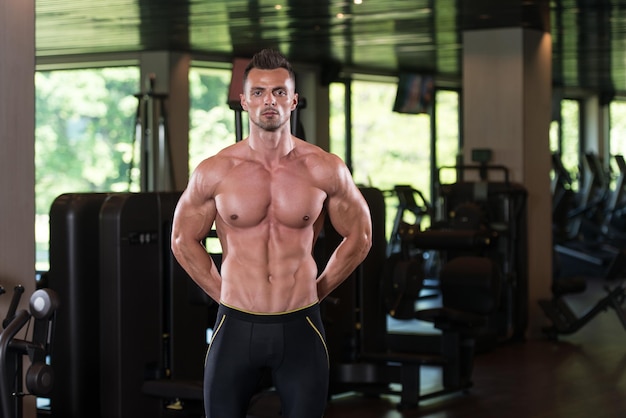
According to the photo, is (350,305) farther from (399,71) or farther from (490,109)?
(399,71)

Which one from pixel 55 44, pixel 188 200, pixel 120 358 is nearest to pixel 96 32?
pixel 55 44

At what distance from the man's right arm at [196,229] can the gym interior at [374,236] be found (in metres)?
0.63

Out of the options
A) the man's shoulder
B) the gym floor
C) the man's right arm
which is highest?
the man's shoulder

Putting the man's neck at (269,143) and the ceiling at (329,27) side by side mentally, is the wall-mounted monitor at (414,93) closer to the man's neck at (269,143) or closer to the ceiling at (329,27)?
the ceiling at (329,27)

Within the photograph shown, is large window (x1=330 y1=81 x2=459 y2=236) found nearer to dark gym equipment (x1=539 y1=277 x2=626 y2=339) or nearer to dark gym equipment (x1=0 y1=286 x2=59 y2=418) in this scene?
dark gym equipment (x1=539 y1=277 x2=626 y2=339)

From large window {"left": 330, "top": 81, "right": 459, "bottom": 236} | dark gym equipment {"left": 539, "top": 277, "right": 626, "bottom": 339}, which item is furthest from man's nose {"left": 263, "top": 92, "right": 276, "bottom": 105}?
large window {"left": 330, "top": 81, "right": 459, "bottom": 236}

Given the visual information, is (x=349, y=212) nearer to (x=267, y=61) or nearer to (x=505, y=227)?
(x=267, y=61)

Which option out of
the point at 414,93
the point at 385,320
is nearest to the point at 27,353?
the point at 385,320

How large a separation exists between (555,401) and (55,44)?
22.6 feet

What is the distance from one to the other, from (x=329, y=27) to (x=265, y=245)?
22.2ft

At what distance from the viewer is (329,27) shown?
937cm

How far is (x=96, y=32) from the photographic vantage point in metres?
9.80

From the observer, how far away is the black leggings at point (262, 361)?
2840 millimetres

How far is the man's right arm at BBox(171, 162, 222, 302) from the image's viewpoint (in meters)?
2.86
